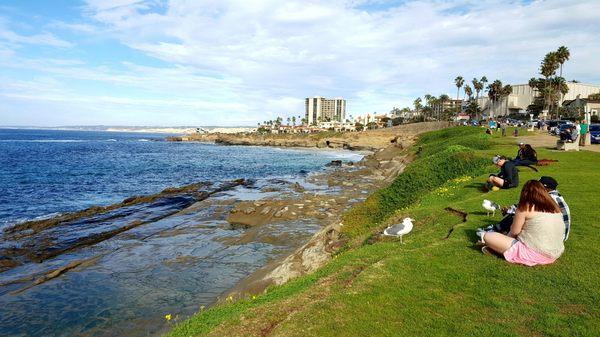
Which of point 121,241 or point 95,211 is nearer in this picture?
point 121,241

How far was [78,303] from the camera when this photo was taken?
1345cm

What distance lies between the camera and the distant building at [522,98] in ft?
334

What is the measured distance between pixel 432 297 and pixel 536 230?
296 centimetres

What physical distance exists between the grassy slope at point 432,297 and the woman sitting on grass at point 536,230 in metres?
0.28

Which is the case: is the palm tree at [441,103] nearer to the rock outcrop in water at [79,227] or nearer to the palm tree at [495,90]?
the palm tree at [495,90]

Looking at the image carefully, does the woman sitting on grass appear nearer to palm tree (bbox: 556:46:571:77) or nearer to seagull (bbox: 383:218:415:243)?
seagull (bbox: 383:218:415:243)

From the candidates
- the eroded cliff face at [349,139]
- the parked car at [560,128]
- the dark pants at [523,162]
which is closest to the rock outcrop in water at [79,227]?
→ the dark pants at [523,162]

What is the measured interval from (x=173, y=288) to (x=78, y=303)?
124 inches

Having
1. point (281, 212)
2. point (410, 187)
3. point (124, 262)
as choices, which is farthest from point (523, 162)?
point (124, 262)

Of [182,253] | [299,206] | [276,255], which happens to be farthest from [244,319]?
[299,206]

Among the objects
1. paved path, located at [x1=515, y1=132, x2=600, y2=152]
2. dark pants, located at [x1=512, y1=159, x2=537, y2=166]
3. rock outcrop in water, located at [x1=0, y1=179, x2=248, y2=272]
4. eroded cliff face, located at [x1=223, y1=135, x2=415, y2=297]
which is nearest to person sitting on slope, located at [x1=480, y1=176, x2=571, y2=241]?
eroded cliff face, located at [x1=223, y1=135, x2=415, y2=297]

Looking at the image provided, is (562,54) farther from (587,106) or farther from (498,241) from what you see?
(498,241)

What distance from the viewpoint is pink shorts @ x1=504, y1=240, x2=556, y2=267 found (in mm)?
8148

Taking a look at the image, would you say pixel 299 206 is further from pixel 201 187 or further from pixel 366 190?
pixel 201 187
